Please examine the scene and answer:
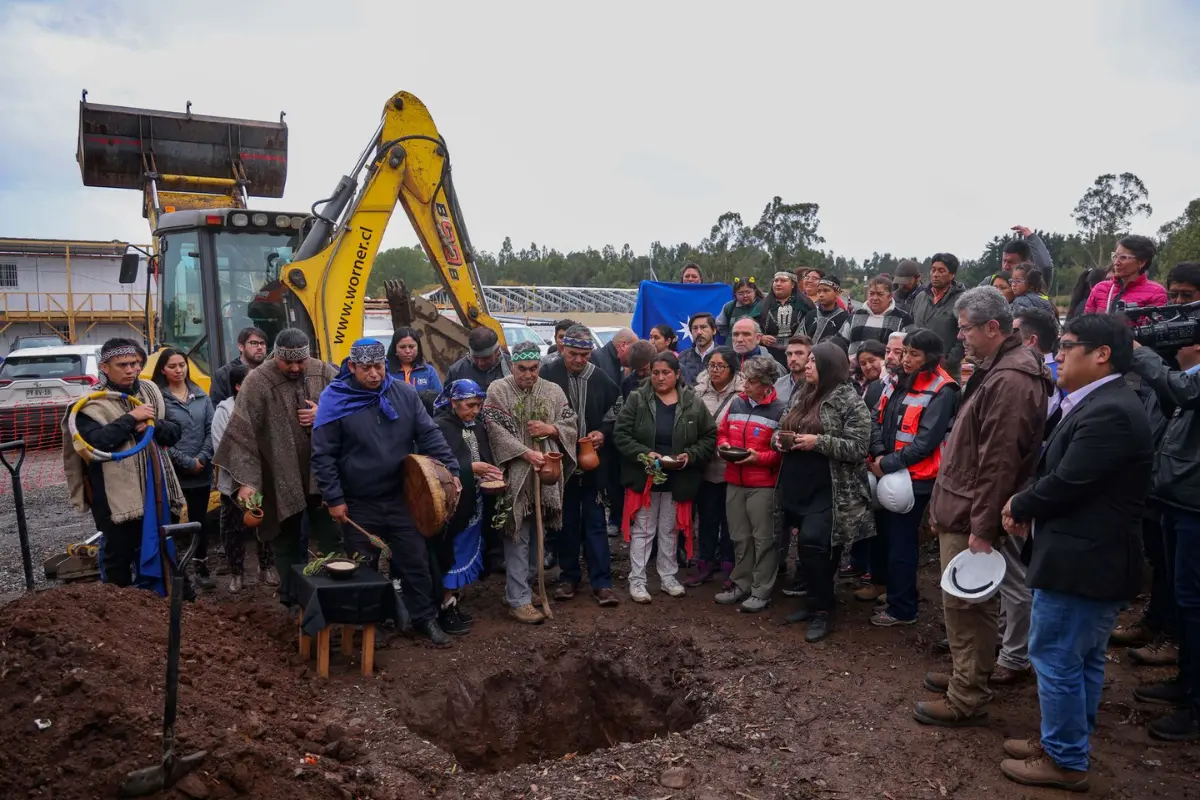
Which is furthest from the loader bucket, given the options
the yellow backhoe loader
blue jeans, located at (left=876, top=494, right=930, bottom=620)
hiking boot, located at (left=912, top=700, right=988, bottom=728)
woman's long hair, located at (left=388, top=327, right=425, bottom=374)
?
hiking boot, located at (left=912, top=700, right=988, bottom=728)

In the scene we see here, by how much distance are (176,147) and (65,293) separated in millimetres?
28724

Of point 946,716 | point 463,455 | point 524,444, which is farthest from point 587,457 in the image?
point 946,716

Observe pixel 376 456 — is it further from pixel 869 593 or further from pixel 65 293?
pixel 65 293

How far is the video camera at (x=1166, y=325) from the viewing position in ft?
13.7

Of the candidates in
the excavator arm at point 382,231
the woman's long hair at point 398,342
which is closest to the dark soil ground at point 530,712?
the woman's long hair at point 398,342

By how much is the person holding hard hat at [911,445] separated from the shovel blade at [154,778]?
14.3 ft

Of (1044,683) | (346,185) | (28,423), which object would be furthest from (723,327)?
(28,423)

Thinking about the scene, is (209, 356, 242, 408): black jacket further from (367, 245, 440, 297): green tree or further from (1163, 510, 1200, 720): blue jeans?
(367, 245, 440, 297): green tree

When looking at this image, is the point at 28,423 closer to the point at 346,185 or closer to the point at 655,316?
the point at 346,185

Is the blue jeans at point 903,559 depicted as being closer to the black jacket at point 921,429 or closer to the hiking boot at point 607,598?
the black jacket at point 921,429

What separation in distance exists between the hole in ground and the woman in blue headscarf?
2.53 feet

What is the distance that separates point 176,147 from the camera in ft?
33.8

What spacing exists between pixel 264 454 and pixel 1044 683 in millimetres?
5078

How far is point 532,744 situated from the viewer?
17.7ft
